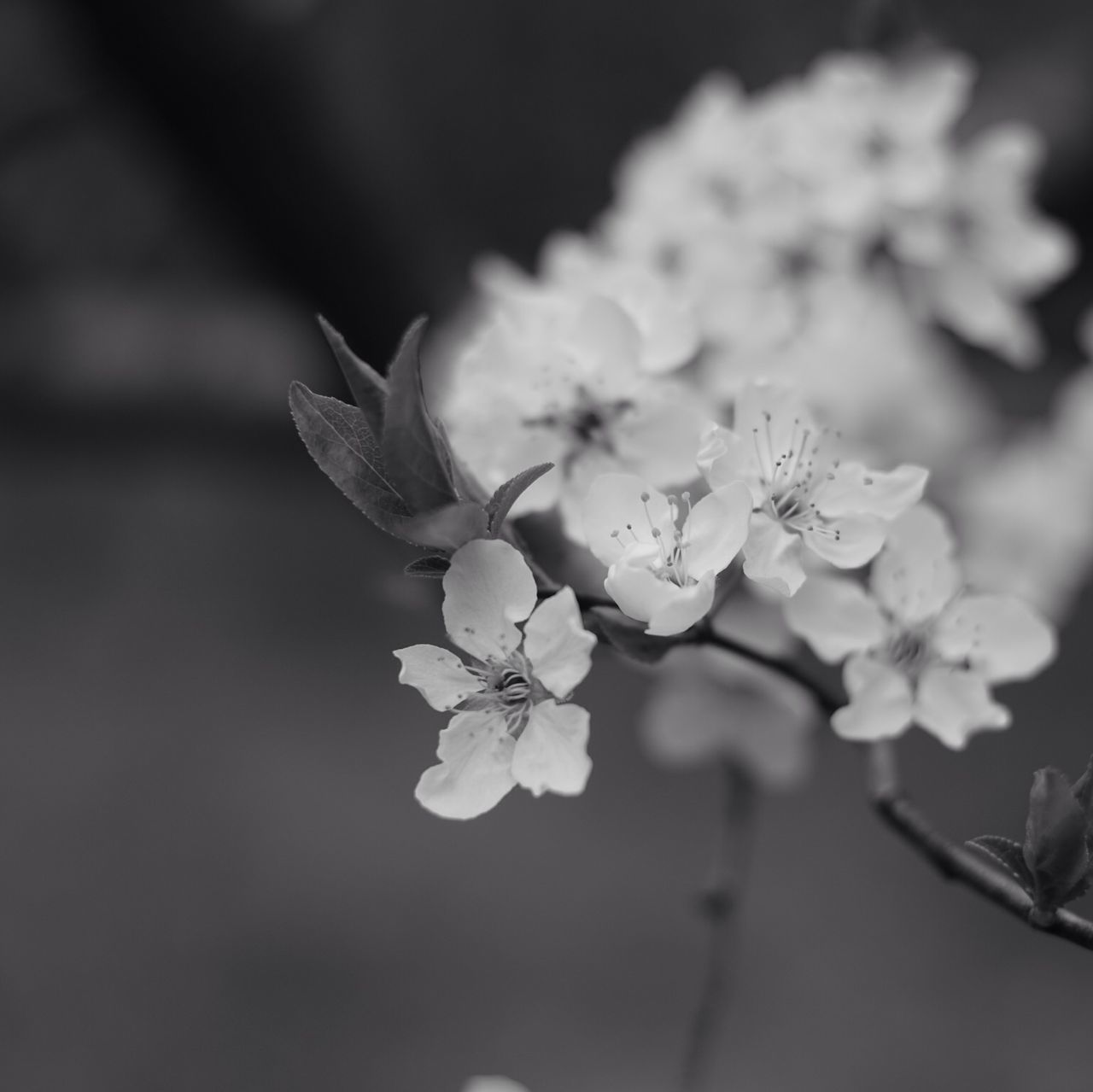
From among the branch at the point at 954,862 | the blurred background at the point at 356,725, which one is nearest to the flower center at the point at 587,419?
the branch at the point at 954,862

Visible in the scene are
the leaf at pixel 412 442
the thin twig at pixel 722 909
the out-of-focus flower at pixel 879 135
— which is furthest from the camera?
the out-of-focus flower at pixel 879 135

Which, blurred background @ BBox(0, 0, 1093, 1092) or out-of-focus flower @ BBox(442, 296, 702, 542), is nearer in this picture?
out-of-focus flower @ BBox(442, 296, 702, 542)

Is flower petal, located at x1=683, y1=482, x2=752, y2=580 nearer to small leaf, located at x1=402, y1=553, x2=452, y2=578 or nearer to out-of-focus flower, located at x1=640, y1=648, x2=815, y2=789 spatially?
small leaf, located at x1=402, y1=553, x2=452, y2=578

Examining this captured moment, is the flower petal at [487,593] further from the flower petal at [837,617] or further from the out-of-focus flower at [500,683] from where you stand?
the flower petal at [837,617]

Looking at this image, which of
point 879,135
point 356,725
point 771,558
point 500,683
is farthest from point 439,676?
point 356,725

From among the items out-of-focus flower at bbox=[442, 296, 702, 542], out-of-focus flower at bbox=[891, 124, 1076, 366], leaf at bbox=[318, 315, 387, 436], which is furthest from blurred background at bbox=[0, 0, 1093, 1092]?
leaf at bbox=[318, 315, 387, 436]

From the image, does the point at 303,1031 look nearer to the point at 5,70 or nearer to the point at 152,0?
the point at 152,0

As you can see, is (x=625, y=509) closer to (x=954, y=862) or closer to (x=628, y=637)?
(x=628, y=637)
